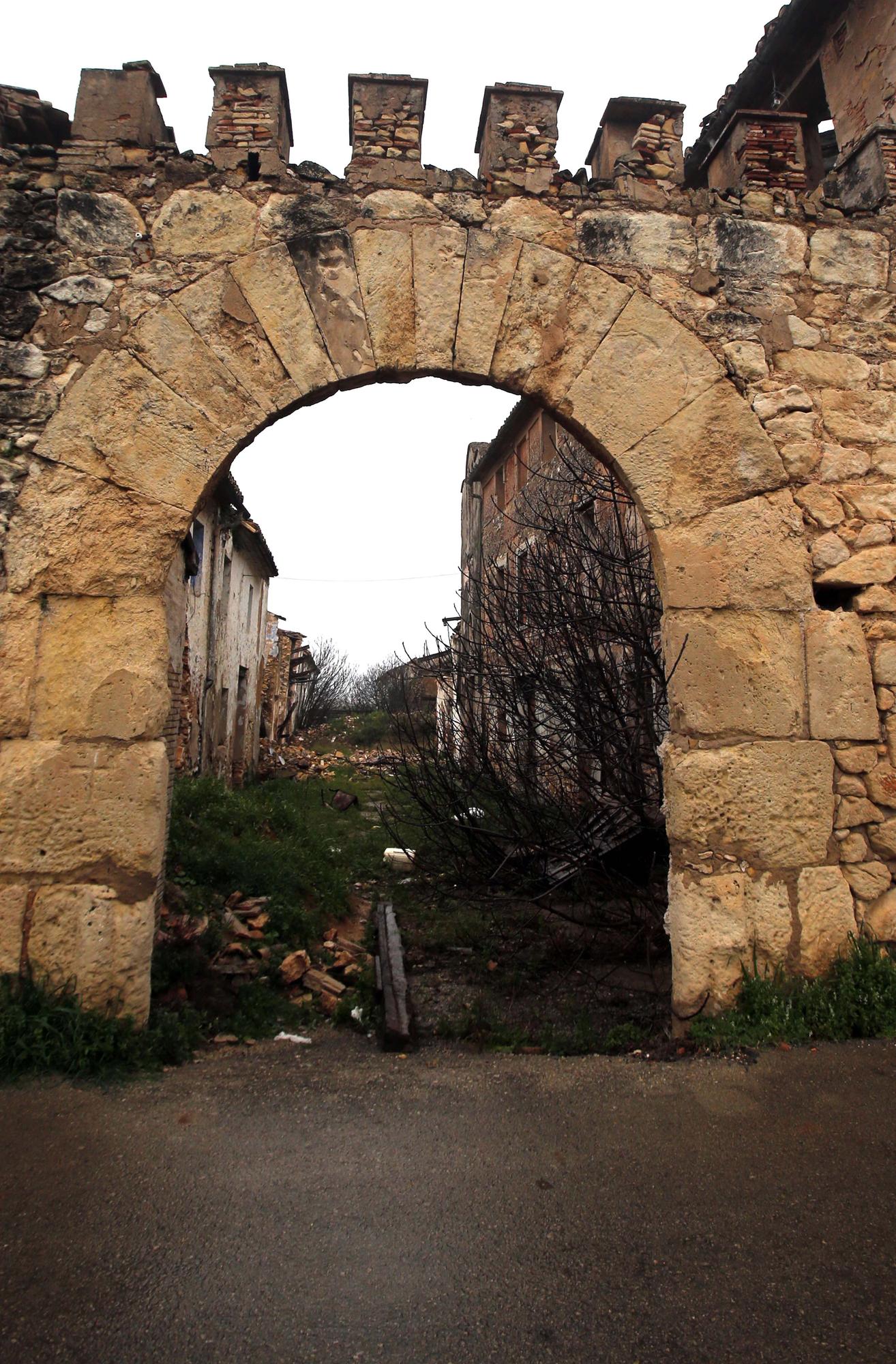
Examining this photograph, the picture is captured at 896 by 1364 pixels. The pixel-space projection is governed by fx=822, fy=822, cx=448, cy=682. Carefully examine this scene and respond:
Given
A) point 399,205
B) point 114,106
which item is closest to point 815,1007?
point 399,205

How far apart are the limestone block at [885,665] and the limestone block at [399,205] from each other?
2.52 metres

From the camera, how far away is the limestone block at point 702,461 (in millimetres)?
3312

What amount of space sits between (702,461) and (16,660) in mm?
2762

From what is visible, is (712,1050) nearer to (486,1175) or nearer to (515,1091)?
(515,1091)

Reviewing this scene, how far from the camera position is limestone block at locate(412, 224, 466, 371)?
3344 millimetres

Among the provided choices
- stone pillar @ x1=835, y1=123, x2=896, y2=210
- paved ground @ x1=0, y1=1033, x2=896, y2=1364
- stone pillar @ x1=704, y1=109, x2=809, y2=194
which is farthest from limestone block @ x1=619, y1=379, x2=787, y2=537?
paved ground @ x1=0, y1=1033, x2=896, y2=1364

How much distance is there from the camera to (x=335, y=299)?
3309mm

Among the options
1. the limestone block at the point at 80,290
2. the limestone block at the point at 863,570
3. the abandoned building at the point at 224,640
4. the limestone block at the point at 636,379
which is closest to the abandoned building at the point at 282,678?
the abandoned building at the point at 224,640

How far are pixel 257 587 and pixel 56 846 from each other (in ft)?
41.7

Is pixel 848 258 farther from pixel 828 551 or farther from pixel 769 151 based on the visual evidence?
pixel 828 551

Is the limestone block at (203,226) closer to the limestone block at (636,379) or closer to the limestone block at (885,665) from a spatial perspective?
the limestone block at (636,379)

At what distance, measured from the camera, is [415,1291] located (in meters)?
1.84

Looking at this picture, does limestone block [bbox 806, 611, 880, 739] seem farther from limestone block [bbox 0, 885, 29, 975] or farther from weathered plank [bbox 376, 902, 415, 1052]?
limestone block [bbox 0, 885, 29, 975]

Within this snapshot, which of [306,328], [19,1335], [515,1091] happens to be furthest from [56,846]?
[306,328]
